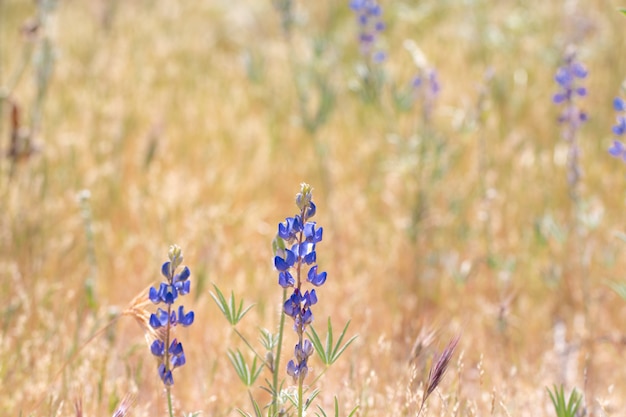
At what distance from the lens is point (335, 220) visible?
3635mm

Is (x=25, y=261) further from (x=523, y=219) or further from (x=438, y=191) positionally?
(x=523, y=219)

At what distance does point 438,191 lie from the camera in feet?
12.4

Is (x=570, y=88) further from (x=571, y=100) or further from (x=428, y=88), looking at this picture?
(x=428, y=88)

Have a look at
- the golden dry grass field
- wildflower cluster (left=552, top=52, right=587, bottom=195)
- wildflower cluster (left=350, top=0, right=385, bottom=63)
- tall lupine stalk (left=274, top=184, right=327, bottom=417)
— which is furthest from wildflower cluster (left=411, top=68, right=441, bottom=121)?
tall lupine stalk (left=274, top=184, right=327, bottom=417)

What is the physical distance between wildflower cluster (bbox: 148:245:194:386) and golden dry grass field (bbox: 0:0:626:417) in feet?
0.45

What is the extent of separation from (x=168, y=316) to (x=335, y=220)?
2.10 m

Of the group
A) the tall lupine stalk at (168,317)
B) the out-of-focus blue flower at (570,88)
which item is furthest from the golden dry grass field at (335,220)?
the out-of-focus blue flower at (570,88)

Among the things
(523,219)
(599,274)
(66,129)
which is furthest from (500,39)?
(66,129)

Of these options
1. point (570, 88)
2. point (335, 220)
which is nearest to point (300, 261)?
point (570, 88)

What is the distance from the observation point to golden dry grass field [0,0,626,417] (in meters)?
2.42

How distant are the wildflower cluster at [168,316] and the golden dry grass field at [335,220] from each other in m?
0.14

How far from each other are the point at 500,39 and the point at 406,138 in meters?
0.68

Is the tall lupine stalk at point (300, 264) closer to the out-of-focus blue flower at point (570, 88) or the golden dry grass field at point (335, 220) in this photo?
the golden dry grass field at point (335, 220)

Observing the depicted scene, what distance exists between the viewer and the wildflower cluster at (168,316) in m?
1.58
